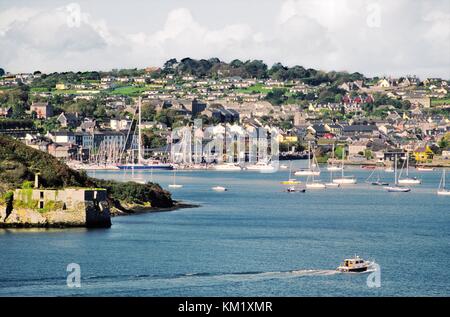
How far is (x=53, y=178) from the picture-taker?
2512cm

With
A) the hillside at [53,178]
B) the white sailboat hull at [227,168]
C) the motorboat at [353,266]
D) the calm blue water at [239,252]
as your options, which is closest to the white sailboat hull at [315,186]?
the calm blue water at [239,252]

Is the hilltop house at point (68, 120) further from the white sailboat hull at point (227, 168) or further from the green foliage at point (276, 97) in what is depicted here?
the green foliage at point (276, 97)

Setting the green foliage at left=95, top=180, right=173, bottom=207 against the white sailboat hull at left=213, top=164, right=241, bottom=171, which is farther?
the white sailboat hull at left=213, top=164, right=241, bottom=171

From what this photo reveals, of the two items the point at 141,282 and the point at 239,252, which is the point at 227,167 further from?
the point at 141,282

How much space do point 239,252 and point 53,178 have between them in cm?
676

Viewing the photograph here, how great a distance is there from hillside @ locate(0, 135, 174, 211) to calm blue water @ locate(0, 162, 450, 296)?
1076mm

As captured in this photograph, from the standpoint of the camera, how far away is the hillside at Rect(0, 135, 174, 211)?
24953 millimetres

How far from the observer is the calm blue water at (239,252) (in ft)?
51.8

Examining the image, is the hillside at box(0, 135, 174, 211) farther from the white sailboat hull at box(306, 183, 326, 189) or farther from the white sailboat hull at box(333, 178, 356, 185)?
the white sailboat hull at box(333, 178, 356, 185)

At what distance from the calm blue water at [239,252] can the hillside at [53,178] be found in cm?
108

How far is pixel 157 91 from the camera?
103m

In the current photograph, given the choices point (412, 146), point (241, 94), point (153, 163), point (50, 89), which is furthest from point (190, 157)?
point (241, 94)

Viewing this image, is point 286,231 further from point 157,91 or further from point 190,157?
point 157,91

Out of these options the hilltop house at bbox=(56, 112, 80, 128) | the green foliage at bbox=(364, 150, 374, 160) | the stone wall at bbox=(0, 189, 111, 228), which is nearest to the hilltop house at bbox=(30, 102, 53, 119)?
the hilltop house at bbox=(56, 112, 80, 128)
